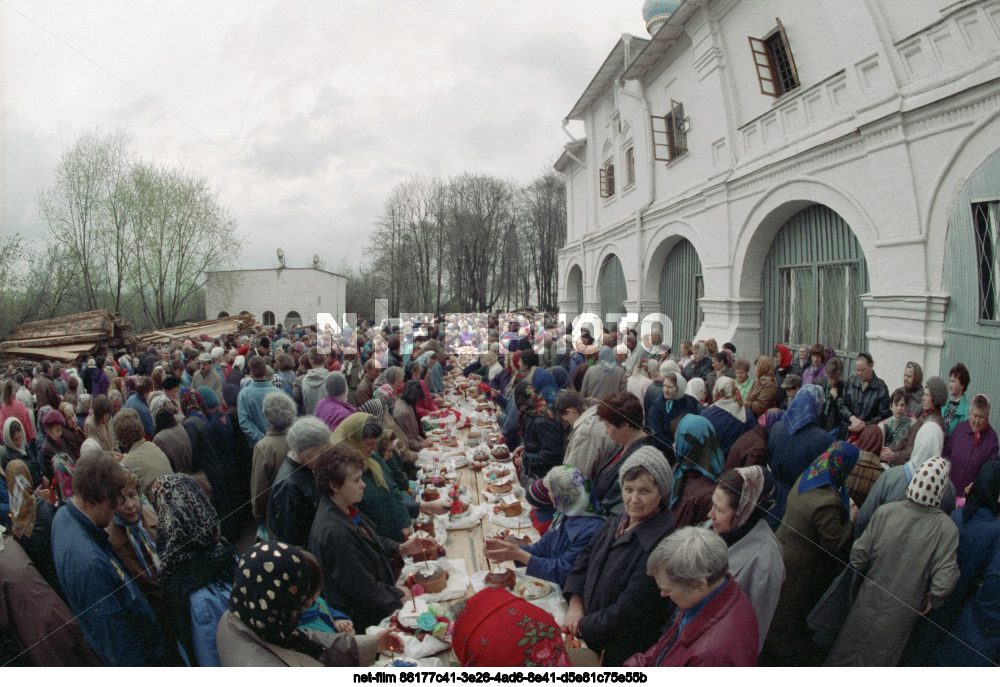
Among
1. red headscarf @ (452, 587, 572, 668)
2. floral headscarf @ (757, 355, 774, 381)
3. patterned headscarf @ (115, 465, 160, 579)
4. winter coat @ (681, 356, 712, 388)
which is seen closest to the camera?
red headscarf @ (452, 587, 572, 668)

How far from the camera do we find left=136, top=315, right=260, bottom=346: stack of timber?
28.6ft

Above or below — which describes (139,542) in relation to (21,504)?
below

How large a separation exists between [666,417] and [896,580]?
2.37 m

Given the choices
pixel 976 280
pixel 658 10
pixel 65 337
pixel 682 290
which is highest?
pixel 658 10

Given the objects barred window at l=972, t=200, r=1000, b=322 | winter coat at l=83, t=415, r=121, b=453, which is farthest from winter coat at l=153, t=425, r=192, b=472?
barred window at l=972, t=200, r=1000, b=322

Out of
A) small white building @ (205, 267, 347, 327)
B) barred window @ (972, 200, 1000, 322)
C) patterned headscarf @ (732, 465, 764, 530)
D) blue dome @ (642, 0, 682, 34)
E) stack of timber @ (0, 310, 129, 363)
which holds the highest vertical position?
blue dome @ (642, 0, 682, 34)

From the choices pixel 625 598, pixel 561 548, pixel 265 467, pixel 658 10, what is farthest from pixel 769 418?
pixel 658 10

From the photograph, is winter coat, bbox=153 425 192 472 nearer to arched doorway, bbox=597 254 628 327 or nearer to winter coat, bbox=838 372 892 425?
winter coat, bbox=838 372 892 425

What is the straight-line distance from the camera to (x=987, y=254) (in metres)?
4.31

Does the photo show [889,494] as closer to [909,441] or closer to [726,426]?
[726,426]

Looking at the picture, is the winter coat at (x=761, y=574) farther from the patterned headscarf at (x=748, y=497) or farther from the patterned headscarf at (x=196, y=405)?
the patterned headscarf at (x=196, y=405)

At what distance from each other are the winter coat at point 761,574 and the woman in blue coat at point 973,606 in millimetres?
760

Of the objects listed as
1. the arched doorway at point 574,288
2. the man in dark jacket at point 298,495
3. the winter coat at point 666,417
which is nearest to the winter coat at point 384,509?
the man in dark jacket at point 298,495

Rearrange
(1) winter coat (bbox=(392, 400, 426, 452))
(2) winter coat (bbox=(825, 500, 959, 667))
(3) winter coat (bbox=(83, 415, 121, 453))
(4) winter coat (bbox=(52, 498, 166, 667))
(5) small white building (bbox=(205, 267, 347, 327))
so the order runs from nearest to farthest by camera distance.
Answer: (4) winter coat (bbox=(52, 498, 166, 667)) → (2) winter coat (bbox=(825, 500, 959, 667)) → (3) winter coat (bbox=(83, 415, 121, 453)) → (1) winter coat (bbox=(392, 400, 426, 452)) → (5) small white building (bbox=(205, 267, 347, 327))
